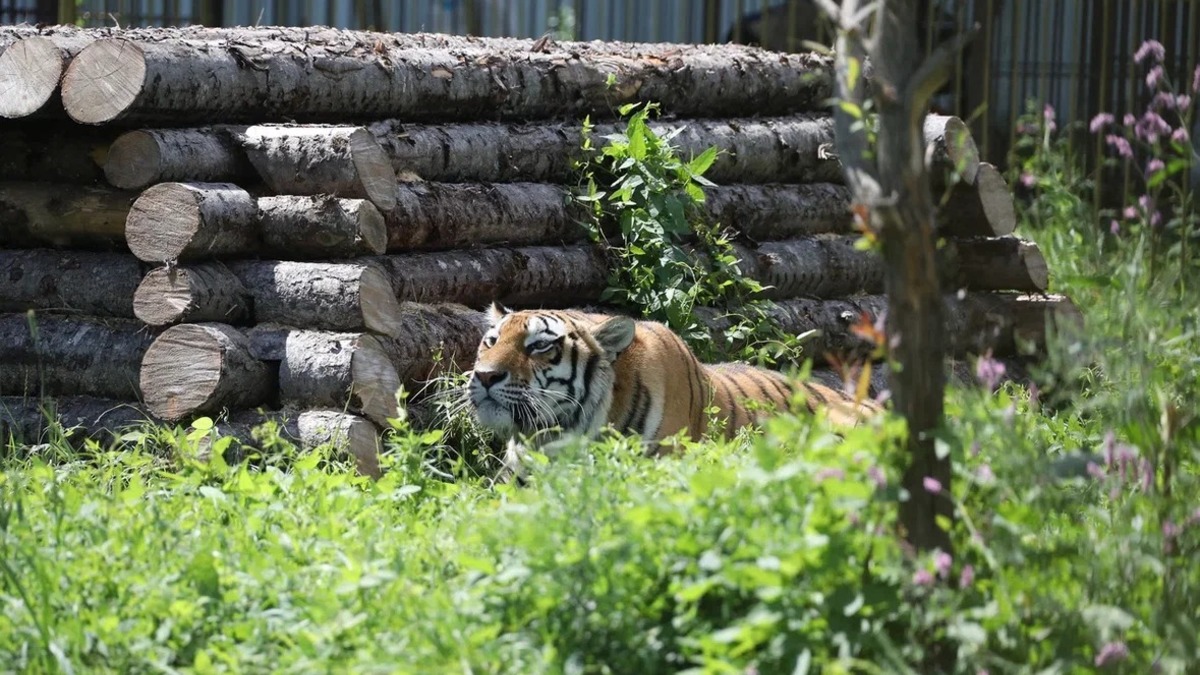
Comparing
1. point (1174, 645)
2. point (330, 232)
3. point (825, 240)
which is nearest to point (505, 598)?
point (1174, 645)

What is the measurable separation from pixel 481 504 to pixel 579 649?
64.3 inches

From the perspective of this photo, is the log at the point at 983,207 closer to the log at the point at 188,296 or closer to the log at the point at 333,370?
the log at the point at 333,370

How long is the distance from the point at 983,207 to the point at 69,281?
4.23 m

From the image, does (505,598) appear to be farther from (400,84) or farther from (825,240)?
(825,240)

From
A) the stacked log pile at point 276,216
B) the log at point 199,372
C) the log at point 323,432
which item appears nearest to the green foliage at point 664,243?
the stacked log pile at point 276,216

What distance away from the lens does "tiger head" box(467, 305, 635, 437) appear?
5324mm

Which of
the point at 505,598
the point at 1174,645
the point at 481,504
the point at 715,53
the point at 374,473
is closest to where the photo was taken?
the point at 1174,645

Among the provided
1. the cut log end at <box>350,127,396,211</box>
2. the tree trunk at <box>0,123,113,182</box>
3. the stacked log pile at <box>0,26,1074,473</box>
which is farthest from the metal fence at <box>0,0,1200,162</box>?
the cut log end at <box>350,127,396,211</box>

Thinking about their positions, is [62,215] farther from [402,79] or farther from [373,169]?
[402,79]

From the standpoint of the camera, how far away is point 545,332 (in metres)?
5.43

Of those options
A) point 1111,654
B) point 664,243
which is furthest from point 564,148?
point 1111,654

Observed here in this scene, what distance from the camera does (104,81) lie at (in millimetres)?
5520

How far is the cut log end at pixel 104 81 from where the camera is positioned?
5.49 meters

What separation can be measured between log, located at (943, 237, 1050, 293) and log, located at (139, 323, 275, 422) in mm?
3886
